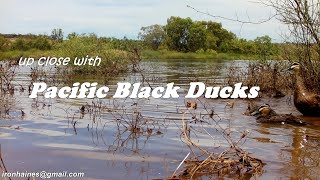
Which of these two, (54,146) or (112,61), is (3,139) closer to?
(54,146)

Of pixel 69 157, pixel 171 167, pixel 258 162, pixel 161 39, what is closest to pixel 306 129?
pixel 258 162

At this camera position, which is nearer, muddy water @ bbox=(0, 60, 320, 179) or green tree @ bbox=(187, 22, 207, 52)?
muddy water @ bbox=(0, 60, 320, 179)

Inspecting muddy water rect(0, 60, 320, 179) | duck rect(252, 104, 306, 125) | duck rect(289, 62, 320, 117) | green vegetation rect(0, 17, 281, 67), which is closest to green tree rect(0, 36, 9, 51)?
green vegetation rect(0, 17, 281, 67)

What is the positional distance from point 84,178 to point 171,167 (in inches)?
52.2

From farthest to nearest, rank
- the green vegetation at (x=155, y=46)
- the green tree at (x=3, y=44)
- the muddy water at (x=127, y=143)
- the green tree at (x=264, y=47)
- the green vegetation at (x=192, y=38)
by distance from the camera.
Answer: the green vegetation at (x=192, y=38) < the green tree at (x=3, y=44) < the green vegetation at (x=155, y=46) < the green tree at (x=264, y=47) < the muddy water at (x=127, y=143)

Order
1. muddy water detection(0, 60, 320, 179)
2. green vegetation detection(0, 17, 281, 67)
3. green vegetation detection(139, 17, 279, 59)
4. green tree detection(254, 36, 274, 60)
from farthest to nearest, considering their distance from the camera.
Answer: green vegetation detection(139, 17, 279, 59), green vegetation detection(0, 17, 281, 67), green tree detection(254, 36, 274, 60), muddy water detection(0, 60, 320, 179)

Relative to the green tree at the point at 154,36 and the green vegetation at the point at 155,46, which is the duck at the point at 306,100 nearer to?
the green vegetation at the point at 155,46

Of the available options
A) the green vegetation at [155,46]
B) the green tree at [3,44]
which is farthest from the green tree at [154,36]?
the green tree at [3,44]

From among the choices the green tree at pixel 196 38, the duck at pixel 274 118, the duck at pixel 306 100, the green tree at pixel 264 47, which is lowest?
the duck at pixel 274 118

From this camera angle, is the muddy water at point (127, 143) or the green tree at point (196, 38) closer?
the muddy water at point (127, 143)

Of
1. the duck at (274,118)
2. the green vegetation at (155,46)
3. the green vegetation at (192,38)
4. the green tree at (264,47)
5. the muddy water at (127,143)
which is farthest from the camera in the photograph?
the green vegetation at (192,38)

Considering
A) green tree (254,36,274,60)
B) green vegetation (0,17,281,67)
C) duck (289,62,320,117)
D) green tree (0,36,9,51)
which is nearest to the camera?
duck (289,62,320,117)

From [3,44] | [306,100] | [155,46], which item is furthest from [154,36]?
[306,100]

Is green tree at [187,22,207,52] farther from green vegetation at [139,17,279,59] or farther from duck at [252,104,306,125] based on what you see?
duck at [252,104,306,125]
